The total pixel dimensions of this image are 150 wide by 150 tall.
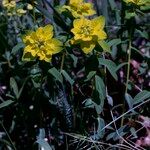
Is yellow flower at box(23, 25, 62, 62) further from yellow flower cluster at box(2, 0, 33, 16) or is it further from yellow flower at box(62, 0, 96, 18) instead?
yellow flower cluster at box(2, 0, 33, 16)

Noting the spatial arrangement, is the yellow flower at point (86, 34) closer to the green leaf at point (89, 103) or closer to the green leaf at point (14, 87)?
the green leaf at point (89, 103)

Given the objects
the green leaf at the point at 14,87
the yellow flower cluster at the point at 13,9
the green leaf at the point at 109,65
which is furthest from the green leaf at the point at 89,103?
the yellow flower cluster at the point at 13,9

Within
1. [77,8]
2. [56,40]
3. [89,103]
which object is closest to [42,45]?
[56,40]

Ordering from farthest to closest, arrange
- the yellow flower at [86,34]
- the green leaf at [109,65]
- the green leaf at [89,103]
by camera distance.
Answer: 1. the green leaf at [89,103]
2. the green leaf at [109,65]
3. the yellow flower at [86,34]

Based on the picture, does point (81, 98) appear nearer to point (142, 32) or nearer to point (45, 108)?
point (45, 108)

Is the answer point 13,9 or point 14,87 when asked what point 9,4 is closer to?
point 13,9
